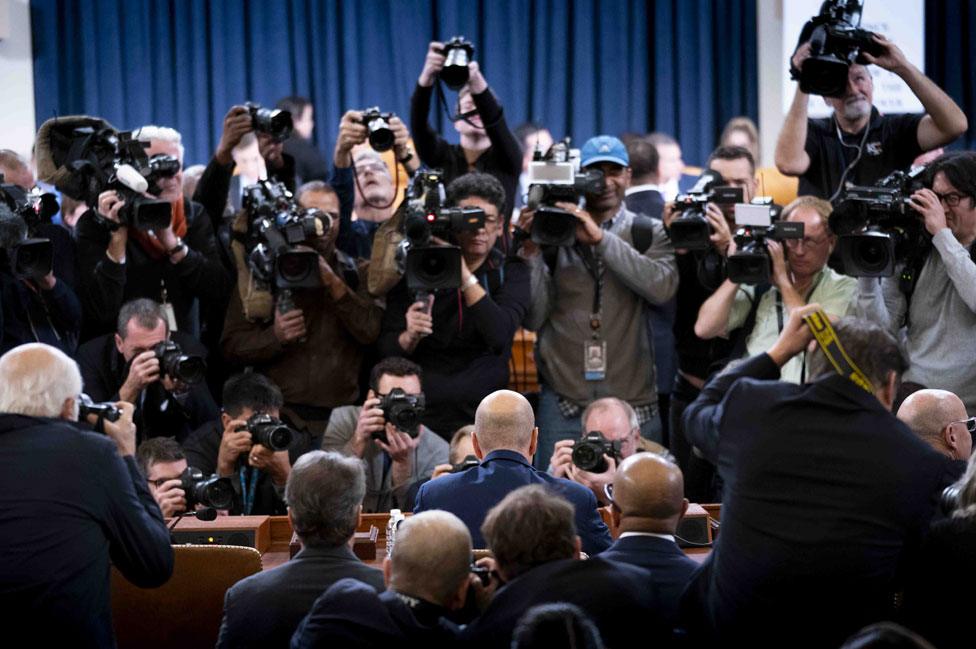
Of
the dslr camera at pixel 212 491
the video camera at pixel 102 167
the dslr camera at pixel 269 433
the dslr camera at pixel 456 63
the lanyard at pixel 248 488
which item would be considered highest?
the dslr camera at pixel 456 63

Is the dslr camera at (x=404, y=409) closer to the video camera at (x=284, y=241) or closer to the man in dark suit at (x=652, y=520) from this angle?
the video camera at (x=284, y=241)

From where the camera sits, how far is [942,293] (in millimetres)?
4699

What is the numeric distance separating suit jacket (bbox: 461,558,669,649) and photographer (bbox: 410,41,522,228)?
2.59 metres

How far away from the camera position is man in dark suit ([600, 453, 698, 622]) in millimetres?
3014

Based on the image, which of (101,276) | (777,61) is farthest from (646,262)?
(777,61)

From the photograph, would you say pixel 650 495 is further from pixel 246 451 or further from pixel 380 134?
pixel 380 134

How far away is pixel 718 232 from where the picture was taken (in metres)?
4.92

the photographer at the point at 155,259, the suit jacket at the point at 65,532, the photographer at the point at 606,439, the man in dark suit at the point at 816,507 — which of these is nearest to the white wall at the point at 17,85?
the photographer at the point at 155,259

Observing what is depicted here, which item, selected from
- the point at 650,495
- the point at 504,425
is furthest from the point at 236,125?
the point at 650,495

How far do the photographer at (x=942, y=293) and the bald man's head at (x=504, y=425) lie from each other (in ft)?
4.75

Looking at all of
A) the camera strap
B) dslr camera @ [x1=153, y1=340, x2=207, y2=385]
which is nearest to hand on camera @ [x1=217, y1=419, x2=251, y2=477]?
dslr camera @ [x1=153, y1=340, x2=207, y2=385]

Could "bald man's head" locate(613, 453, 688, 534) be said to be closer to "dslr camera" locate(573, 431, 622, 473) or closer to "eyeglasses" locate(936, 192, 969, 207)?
"dslr camera" locate(573, 431, 622, 473)

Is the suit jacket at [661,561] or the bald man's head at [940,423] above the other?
the bald man's head at [940,423]

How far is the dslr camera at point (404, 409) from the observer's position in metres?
4.60
